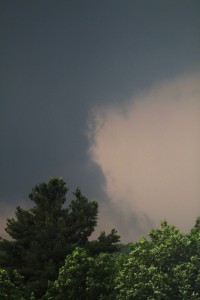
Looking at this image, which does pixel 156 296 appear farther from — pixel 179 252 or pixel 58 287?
pixel 58 287

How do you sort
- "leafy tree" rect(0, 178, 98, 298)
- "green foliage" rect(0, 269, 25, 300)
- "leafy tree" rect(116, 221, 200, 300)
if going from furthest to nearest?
"leafy tree" rect(0, 178, 98, 298), "leafy tree" rect(116, 221, 200, 300), "green foliage" rect(0, 269, 25, 300)

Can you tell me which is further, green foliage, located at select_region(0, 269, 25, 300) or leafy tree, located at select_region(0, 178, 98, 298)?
leafy tree, located at select_region(0, 178, 98, 298)

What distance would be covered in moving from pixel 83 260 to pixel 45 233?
601 centimetres

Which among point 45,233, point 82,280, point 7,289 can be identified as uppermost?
point 45,233

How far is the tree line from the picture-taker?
1369 inches

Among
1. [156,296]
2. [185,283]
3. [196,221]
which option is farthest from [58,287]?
[196,221]

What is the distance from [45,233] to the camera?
135 ft

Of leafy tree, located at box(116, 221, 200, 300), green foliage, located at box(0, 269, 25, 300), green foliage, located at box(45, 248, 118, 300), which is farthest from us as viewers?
green foliage, located at box(45, 248, 118, 300)

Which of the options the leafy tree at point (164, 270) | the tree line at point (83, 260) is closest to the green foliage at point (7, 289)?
the tree line at point (83, 260)

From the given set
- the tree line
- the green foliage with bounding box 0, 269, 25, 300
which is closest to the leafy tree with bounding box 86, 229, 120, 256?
the tree line

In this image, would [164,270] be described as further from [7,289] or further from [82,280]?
[7,289]

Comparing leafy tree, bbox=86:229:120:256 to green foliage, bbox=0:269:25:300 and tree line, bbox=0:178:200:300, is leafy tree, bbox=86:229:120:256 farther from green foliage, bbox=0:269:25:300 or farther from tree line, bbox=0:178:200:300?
green foliage, bbox=0:269:25:300

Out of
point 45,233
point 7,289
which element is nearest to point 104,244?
point 45,233

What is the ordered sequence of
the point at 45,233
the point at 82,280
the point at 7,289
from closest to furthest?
1. the point at 7,289
2. the point at 82,280
3. the point at 45,233
